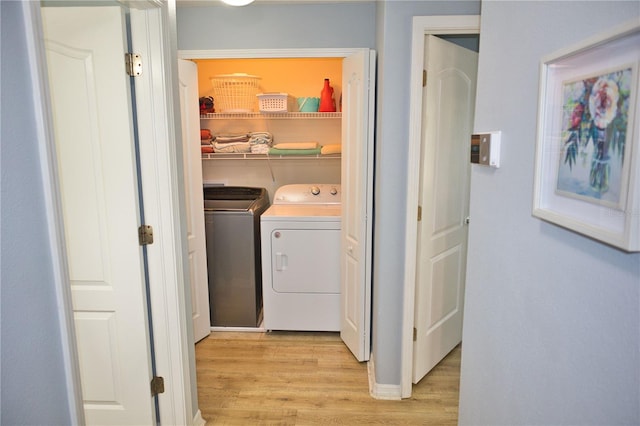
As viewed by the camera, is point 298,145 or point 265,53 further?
point 298,145

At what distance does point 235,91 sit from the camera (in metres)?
3.36

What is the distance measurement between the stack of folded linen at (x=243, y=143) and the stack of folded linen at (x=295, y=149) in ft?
0.44

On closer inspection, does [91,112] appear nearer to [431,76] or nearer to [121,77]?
[121,77]

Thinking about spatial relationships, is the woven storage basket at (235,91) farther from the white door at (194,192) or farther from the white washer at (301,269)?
the white washer at (301,269)

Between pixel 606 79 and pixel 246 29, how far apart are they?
2518 millimetres

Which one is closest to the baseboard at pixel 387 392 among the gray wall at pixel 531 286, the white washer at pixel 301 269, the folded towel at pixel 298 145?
the white washer at pixel 301 269

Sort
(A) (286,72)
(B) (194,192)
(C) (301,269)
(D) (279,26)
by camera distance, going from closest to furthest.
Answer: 1. (D) (279,26)
2. (B) (194,192)
3. (C) (301,269)
4. (A) (286,72)

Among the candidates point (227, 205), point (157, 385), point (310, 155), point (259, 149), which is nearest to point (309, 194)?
point (310, 155)

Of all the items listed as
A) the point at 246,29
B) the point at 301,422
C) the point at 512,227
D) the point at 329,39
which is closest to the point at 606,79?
the point at 512,227

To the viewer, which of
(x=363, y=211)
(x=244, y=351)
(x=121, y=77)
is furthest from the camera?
A: (x=244, y=351)

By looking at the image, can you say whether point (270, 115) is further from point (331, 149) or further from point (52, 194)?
point (52, 194)

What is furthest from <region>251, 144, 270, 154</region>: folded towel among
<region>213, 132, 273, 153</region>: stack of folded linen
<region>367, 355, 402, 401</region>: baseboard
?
<region>367, 355, 402, 401</region>: baseboard

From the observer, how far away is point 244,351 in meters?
2.87

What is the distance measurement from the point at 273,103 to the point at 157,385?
2.26m
